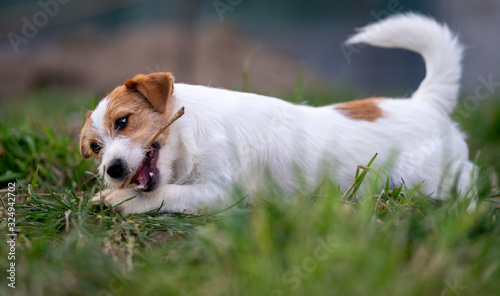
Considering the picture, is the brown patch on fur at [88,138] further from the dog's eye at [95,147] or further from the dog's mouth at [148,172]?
the dog's mouth at [148,172]

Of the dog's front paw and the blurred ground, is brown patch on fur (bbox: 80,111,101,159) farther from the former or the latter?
the blurred ground

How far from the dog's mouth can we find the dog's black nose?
14cm

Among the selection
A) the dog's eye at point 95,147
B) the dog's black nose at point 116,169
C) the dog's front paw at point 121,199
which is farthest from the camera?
the dog's eye at point 95,147

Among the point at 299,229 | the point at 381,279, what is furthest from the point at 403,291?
the point at 299,229

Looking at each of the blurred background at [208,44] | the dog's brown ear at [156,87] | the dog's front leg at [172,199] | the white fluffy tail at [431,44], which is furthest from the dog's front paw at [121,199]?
the blurred background at [208,44]

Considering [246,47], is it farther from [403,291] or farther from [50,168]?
[403,291]

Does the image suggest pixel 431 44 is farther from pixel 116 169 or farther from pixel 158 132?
pixel 116 169

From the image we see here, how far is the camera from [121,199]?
2.86m

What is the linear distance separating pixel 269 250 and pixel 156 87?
1.38 metres

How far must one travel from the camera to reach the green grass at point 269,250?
177 centimetres

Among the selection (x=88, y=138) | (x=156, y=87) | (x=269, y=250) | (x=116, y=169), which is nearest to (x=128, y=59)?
(x=88, y=138)

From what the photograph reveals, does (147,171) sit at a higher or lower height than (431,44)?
lower

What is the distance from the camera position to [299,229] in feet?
6.56

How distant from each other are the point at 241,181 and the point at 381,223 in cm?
92
